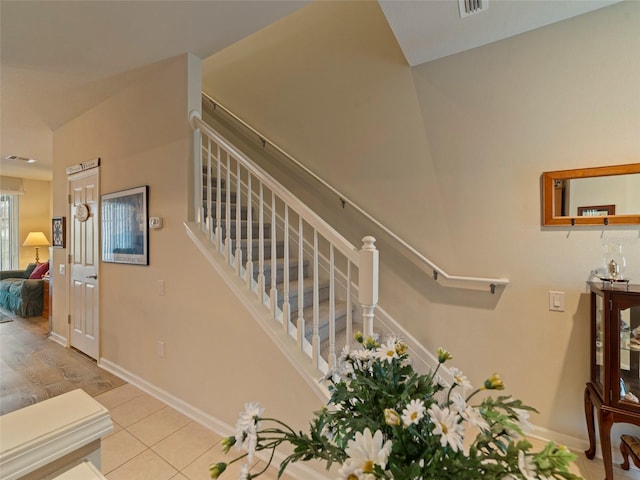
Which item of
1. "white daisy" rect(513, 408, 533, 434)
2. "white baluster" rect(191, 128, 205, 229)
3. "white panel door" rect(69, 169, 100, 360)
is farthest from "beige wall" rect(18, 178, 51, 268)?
"white daisy" rect(513, 408, 533, 434)

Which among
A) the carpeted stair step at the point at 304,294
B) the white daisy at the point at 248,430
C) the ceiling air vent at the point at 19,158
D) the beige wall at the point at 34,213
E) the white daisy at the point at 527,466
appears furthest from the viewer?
the beige wall at the point at 34,213

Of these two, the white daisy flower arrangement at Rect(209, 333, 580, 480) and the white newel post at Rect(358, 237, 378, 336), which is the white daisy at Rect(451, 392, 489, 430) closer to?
the white daisy flower arrangement at Rect(209, 333, 580, 480)

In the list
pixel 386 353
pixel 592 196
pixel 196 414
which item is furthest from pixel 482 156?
pixel 196 414

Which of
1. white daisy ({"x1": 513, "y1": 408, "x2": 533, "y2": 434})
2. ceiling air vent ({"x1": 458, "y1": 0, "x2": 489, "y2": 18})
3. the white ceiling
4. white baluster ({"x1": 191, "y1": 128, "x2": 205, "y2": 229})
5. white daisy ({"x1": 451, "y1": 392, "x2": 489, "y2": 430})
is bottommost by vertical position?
white daisy ({"x1": 513, "y1": 408, "x2": 533, "y2": 434})

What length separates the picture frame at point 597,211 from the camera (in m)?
1.77

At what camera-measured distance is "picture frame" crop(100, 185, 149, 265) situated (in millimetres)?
2590

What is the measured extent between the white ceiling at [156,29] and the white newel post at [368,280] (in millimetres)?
1412

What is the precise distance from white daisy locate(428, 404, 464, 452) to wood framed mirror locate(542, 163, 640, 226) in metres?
1.93

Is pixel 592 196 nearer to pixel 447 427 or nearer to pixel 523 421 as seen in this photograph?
pixel 523 421

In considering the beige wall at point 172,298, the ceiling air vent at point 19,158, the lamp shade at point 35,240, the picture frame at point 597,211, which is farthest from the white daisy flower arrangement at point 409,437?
the lamp shade at point 35,240

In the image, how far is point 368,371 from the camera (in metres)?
0.69

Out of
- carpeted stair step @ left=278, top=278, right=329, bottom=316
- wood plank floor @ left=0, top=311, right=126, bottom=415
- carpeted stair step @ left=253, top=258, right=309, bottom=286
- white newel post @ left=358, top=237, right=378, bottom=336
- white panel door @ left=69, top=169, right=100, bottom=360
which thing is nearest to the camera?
white newel post @ left=358, top=237, right=378, bottom=336

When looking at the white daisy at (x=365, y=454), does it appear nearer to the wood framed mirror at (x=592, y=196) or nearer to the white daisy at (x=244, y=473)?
the white daisy at (x=244, y=473)

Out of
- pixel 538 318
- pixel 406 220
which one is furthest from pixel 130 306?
pixel 538 318
